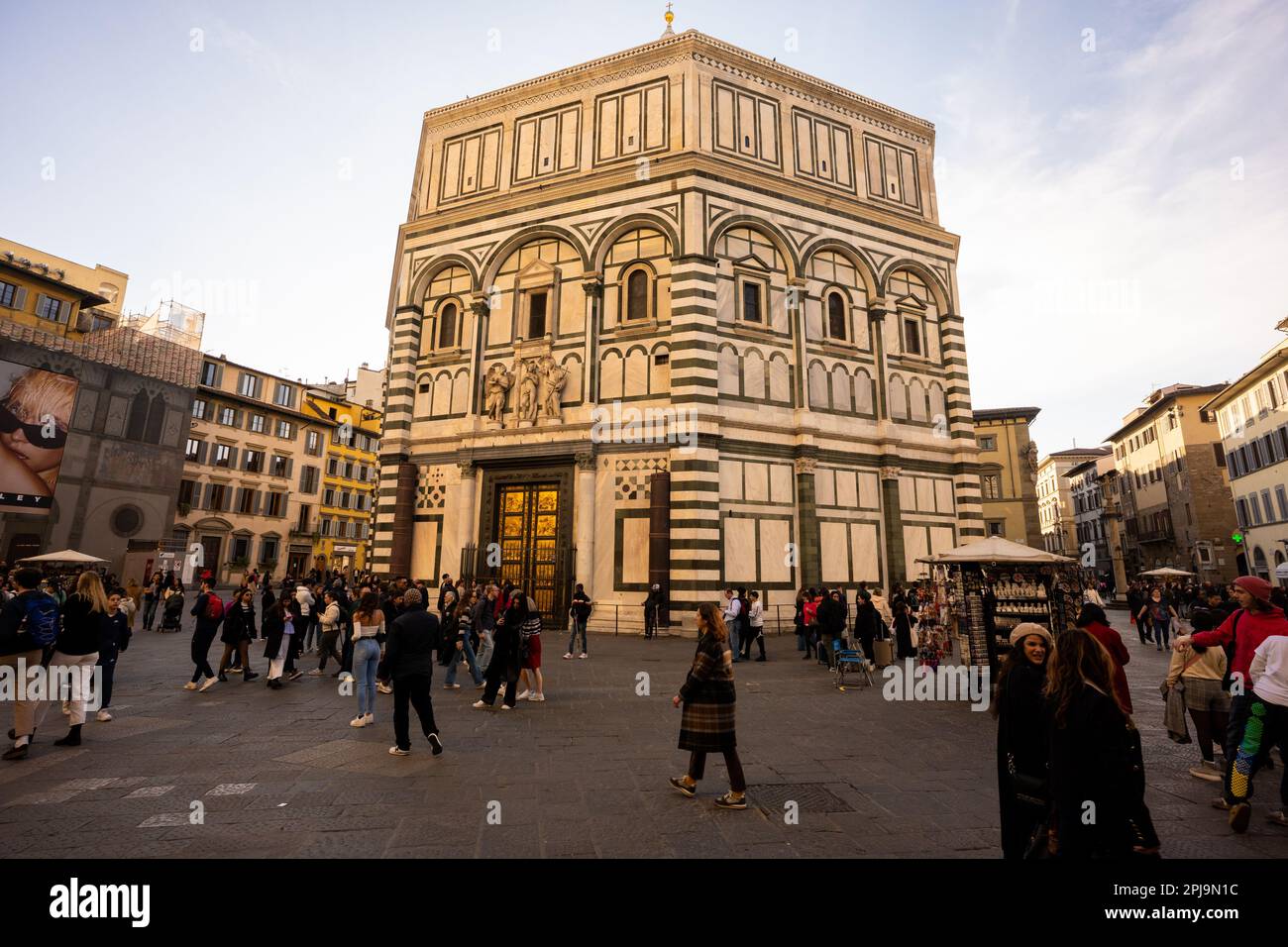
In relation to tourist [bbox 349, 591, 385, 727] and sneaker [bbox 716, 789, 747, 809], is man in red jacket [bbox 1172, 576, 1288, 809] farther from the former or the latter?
tourist [bbox 349, 591, 385, 727]

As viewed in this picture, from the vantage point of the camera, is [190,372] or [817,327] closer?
[817,327]

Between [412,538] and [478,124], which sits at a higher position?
[478,124]

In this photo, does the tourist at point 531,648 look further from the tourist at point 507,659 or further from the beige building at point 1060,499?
the beige building at point 1060,499

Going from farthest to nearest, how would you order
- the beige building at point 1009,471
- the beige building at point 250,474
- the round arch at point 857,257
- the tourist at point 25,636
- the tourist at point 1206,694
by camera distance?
the beige building at point 1009,471 → the beige building at point 250,474 → the round arch at point 857,257 → the tourist at point 25,636 → the tourist at point 1206,694

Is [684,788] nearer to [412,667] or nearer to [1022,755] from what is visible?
[1022,755]

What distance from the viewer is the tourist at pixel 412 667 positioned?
626 centimetres

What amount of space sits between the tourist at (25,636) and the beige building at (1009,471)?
44467 mm

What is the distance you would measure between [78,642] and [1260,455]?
148 feet

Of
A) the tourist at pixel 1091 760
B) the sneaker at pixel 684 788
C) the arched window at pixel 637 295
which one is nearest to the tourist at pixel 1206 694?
the tourist at pixel 1091 760

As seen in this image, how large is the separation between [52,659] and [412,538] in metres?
13.6
